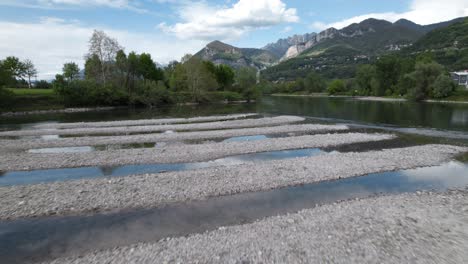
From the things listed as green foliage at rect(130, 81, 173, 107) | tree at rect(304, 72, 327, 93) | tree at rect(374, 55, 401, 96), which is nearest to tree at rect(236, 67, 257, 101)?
green foliage at rect(130, 81, 173, 107)

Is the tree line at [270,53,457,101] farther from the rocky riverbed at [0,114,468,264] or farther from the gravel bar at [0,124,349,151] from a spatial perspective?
the rocky riverbed at [0,114,468,264]

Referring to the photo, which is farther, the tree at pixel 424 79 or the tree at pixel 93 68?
the tree at pixel 424 79

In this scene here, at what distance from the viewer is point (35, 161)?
18109 millimetres

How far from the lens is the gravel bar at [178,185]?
10.9m

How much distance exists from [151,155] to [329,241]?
14.9 metres

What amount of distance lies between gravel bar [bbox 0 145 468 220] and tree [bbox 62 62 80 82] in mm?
101204

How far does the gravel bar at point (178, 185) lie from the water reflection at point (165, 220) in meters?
0.60

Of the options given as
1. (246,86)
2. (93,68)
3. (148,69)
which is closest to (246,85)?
(246,86)

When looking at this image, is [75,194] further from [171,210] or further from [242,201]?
[242,201]

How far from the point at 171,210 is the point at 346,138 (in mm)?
20634

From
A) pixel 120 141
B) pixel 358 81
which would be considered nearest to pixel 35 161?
pixel 120 141

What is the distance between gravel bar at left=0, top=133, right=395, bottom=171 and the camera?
1772 centimetres

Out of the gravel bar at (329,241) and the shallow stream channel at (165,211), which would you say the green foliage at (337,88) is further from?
the gravel bar at (329,241)

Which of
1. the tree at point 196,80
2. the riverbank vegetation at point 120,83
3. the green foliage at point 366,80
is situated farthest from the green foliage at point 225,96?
the green foliage at point 366,80
